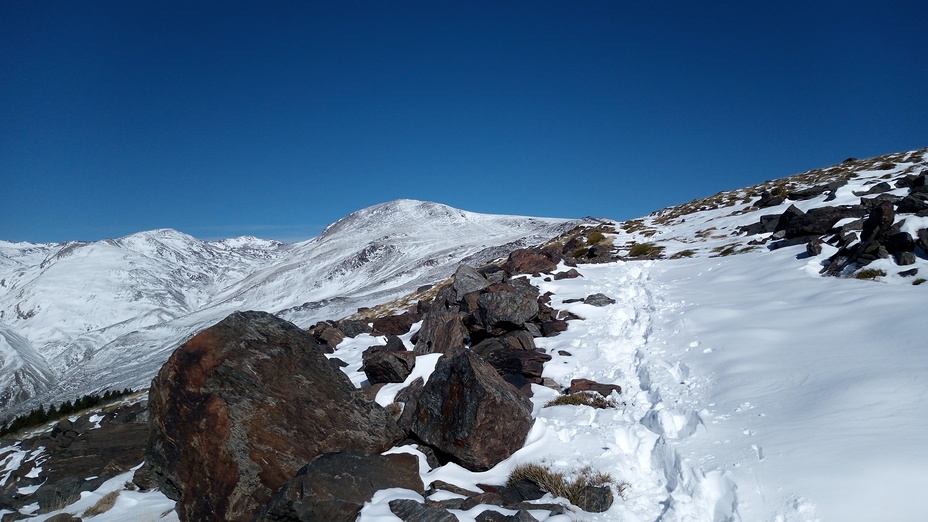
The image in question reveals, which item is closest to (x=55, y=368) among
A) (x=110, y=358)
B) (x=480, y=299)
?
(x=110, y=358)

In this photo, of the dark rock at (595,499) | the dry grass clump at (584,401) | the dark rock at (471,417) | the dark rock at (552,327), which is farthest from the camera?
the dark rock at (552,327)

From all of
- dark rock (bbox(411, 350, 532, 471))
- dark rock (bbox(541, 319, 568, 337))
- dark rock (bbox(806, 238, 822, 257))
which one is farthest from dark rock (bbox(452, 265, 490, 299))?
dark rock (bbox(806, 238, 822, 257))

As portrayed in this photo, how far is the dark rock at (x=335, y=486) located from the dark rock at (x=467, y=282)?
1300cm

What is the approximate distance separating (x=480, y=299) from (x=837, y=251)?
46.1 feet

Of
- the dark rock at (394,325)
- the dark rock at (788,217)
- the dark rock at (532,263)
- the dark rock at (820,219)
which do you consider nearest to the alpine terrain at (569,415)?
the dark rock at (394,325)

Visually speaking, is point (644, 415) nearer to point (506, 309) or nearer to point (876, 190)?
point (506, 309)

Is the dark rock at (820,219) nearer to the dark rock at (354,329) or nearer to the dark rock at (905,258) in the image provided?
the dark rock at (905,258)

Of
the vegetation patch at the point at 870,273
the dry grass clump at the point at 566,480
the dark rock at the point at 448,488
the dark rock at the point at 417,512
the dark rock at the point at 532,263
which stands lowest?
the dark rock at the point at 448,488

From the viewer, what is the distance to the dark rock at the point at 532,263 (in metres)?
28.1

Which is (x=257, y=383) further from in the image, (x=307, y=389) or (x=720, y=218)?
(x=720, y=218)

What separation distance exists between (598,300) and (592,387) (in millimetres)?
8514

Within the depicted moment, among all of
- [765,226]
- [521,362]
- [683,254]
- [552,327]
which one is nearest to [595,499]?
[521,362]

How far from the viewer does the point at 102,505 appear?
11.8m

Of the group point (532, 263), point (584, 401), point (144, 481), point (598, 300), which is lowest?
point (144, 481)
